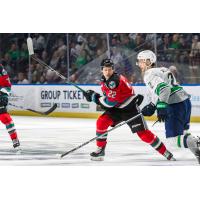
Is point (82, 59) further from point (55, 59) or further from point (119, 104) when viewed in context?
point (119, 104)

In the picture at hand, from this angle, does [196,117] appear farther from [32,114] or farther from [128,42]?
[32,114]

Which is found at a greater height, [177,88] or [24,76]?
[177,88]

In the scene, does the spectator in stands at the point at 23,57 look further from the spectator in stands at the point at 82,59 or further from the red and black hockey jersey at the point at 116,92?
the red and black hockey jersey at the point at 116,92

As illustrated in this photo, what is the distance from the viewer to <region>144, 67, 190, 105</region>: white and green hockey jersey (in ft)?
20.3

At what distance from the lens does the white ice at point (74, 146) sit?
680cm

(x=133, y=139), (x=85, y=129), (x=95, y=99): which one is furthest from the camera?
Result: (x=85, y=129)

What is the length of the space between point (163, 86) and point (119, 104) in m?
0.64

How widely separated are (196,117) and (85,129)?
7.58ft

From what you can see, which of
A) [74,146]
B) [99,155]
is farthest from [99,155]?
[74,146]

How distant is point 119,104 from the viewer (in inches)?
263

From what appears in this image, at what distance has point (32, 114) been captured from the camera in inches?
567

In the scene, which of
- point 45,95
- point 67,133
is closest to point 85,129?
point 67,133

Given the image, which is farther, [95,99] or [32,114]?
[32,114]

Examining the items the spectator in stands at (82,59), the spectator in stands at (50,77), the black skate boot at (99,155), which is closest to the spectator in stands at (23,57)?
the spectator in stands at (50,77)
